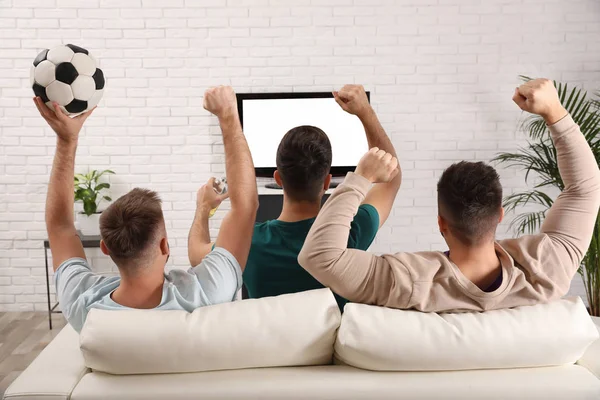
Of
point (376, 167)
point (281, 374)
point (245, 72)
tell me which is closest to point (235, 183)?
point (376, 167)

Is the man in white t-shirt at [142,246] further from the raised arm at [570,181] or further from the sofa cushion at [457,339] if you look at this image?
the raised arm at [570,181]

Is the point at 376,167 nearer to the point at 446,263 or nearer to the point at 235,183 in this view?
the point at 446,263

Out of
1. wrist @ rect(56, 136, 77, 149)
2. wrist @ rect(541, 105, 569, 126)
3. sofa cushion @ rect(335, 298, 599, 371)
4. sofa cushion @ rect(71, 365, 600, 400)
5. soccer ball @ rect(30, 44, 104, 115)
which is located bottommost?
sofa cushion @ rect(71, 365, 600, 400)

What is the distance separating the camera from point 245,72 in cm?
527

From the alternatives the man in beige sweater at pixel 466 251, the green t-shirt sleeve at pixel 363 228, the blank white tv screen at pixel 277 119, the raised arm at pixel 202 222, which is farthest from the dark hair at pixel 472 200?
the blank white tv screen at pixel 277 119

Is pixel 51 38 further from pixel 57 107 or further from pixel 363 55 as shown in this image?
pixel 57 107

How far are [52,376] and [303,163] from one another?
2.81 ft

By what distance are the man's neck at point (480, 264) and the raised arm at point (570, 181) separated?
18 centimetres

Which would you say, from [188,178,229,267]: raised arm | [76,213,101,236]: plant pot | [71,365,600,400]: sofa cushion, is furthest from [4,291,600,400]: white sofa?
[76,213,101,236]: plant pot

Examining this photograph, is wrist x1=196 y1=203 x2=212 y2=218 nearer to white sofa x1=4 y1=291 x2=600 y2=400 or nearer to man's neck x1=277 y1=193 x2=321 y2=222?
man's neck x1=277 y1=193 x2=321 y2=222

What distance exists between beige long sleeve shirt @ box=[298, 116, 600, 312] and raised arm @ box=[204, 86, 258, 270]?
227mm

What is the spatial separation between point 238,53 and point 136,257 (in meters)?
3.69

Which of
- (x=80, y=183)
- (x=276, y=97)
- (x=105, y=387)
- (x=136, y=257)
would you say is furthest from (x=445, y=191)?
(x=80, y=183)

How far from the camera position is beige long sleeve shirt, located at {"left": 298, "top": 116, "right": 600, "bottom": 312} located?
5.45 ft
